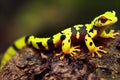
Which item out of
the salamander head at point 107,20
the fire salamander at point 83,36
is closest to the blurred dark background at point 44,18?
the fire salamander at point 83,36

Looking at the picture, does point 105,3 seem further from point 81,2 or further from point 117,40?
point 117,40

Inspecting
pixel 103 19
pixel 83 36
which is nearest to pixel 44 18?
pixel 83 36

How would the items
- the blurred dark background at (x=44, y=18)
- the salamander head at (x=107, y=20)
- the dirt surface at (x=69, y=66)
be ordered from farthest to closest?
the blurred dark background at (x=44, y=18), the salamander head at (x=107, y=20), the dirt surface at (x=69, y=66)

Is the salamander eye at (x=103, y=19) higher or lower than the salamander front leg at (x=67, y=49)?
higher

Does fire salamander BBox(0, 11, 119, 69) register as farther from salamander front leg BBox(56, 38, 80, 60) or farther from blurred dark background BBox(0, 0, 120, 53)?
blurred dark background BBox(0, 0, 120, 53)

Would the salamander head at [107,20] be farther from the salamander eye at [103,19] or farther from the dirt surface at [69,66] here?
the dirt surface at [69,66]

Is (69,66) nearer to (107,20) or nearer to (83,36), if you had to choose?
(83,36)

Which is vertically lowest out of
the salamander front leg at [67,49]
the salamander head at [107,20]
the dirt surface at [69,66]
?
the dirt surface at [69,66]

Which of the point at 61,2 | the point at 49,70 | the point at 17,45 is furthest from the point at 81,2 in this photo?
the point at 49,70

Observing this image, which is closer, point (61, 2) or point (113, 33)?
point (113, 33)
